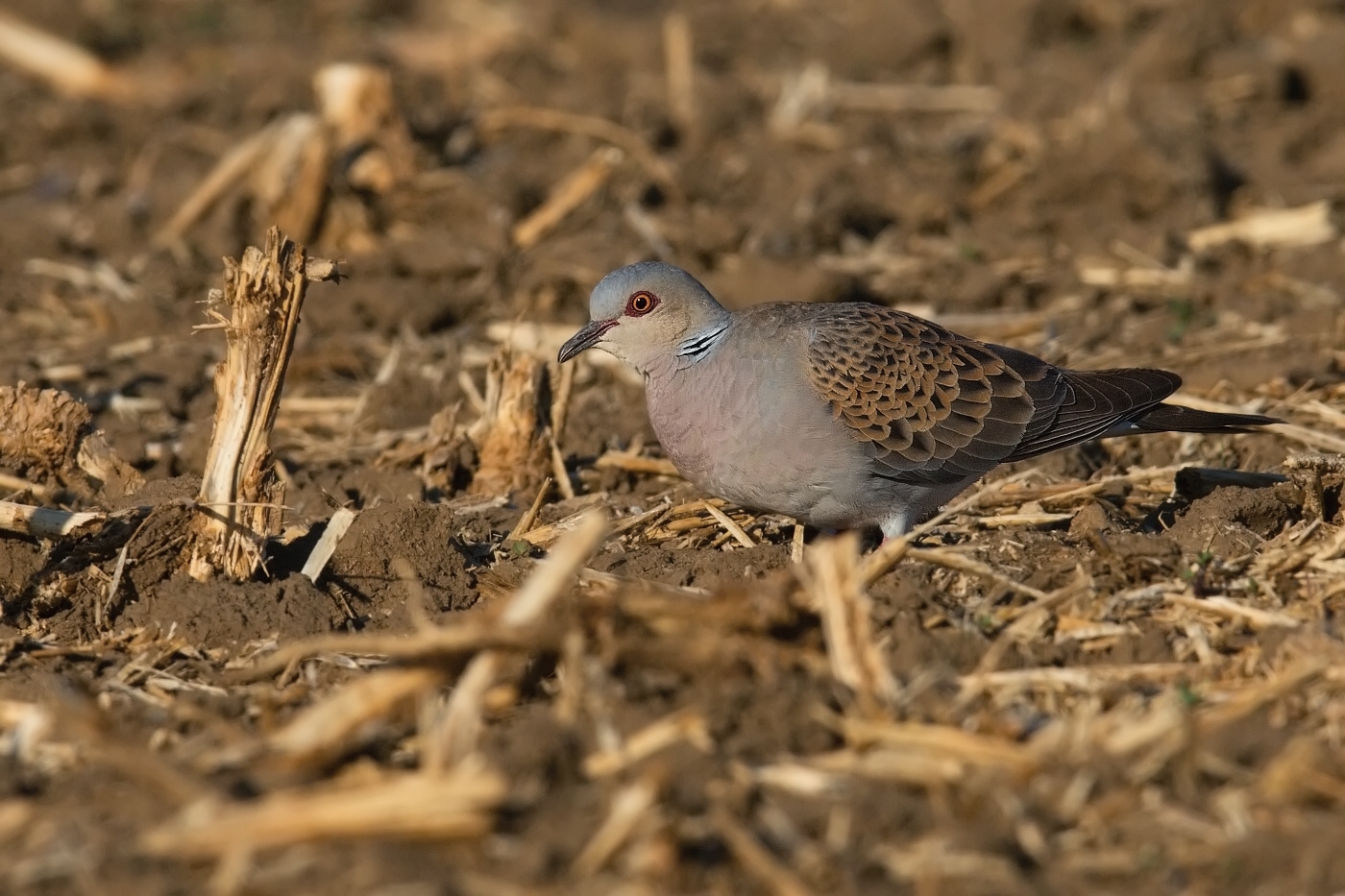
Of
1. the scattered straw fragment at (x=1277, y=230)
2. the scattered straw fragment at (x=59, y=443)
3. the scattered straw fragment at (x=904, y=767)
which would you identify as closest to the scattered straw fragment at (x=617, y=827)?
the scattered straw fragment at (x=904, y=767)

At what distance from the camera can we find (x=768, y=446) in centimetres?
586

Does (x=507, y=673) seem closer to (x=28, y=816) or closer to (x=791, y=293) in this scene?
(x=28, y=816)

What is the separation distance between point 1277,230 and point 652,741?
675 centimetres

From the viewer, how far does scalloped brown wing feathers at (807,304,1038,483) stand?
19.8 feet

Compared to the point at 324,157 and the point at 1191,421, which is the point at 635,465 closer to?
the point at 1191,421

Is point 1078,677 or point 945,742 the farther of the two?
point 1078,677

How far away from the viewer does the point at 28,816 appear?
12.9 ft

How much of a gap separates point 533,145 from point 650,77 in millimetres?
1582

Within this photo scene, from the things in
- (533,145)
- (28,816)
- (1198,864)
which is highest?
(533,145)

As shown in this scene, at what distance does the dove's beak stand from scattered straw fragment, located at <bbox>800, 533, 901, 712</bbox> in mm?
2217

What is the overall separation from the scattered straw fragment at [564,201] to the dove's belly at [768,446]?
4.01m

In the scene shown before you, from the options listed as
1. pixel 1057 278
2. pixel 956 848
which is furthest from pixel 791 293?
pixel 956 848

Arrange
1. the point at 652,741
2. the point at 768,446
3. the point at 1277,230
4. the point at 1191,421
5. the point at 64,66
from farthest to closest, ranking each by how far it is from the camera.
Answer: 1. the point at 64,66
2. the point at 1277,230
3. the point at 1191,421
4. the point at 768,446
5. the point at 652,741

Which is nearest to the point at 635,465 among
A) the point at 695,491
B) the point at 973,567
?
the point at 695,491
